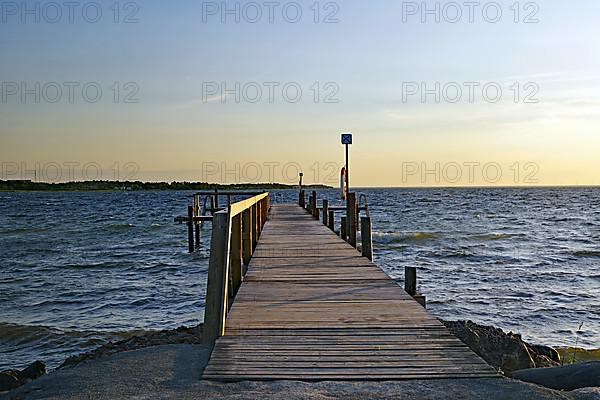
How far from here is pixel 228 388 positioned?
3.93m

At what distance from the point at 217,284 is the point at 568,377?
9.40 feet

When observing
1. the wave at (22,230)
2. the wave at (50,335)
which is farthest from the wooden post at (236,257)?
the wave at (22,230)

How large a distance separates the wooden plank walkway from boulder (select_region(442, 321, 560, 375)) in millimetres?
1746

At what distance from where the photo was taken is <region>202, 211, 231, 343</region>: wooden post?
512cm

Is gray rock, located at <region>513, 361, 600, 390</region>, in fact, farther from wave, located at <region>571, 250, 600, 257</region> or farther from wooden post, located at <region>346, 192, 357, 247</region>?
wave, located at <region>571, 250, 600, 257</region>

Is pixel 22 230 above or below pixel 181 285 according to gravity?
below

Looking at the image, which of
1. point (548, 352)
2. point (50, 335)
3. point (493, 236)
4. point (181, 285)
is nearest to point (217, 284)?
point (548, 352)

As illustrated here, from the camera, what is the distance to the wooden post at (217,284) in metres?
5.12

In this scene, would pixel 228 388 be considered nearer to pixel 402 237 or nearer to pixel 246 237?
pixel 246 237

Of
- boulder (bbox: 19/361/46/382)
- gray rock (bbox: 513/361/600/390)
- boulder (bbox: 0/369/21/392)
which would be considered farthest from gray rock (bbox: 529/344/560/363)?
boulder (bbox: 0/369/21/392)

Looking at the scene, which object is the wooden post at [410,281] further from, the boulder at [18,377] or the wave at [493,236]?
the wave at [493,236]

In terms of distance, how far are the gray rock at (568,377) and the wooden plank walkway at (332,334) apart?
34.6 inches

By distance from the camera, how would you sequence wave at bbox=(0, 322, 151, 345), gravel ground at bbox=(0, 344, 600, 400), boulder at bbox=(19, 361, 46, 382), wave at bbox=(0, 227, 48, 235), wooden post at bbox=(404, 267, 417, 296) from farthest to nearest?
wave at bbox=(0, 227, 48, 235)
wave at bbox=(0, 322, 151, 345)
wooden post at bbox=(404, 267, 417, 296)
boulder at bbox=(19, 361, 46, 382)
gravel ground at bbox=(0, 344, 600, 400)

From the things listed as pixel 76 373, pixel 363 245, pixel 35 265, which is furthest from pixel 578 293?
pixel 35 265
